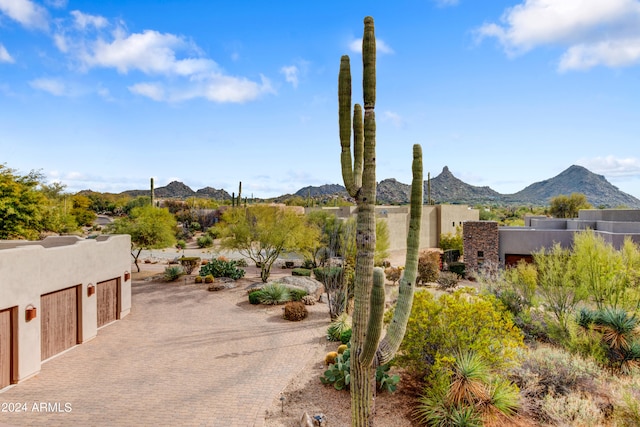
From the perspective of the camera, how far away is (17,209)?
22016mm

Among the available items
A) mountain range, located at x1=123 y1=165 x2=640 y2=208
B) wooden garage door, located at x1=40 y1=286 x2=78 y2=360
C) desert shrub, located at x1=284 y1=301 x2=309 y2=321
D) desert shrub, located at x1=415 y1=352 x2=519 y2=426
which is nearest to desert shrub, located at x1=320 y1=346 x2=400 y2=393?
desert shrub, located at x1=415 y1=352 x2=519 y2=426

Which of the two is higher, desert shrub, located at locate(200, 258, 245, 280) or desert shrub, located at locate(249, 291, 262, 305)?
desert shrub, located at locate(200, 258, 245, 280)

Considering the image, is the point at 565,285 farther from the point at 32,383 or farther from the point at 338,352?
the point at 32,383

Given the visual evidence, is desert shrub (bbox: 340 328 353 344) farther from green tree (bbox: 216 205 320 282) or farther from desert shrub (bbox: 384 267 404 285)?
desert shrub (bbox: 384 267 404 285)

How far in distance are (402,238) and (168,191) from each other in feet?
355

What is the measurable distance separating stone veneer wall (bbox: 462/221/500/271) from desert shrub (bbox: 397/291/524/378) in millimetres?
16812

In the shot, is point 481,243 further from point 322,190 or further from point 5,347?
point 322,190

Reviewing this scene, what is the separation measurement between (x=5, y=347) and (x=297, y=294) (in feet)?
40.4

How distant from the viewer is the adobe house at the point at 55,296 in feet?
33.2

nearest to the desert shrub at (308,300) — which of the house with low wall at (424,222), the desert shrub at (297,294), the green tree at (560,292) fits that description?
the desert shrub at (297,294)

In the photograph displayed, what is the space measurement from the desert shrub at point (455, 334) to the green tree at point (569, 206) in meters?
60.1

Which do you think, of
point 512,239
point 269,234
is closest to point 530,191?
point 512,239

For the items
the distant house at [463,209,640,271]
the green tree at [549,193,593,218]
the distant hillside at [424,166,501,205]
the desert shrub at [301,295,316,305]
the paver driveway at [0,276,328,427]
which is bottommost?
the paver driveway at [0,276,328,427]

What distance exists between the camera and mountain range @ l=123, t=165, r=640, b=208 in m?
117
